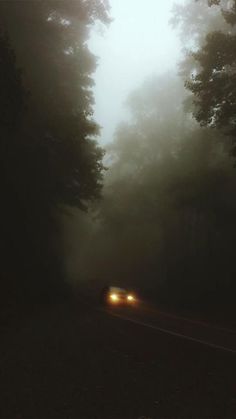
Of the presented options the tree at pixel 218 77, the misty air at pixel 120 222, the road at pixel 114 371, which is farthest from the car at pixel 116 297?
the tree at pixel 218 77

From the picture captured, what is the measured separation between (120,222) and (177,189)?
8.95 metres

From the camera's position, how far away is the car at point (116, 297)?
75.2ft

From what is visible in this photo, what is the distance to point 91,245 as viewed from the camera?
54000 mm

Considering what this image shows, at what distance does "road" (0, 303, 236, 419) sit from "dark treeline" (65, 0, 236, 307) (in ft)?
25.8

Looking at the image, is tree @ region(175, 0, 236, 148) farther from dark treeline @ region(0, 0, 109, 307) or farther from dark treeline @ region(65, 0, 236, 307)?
dark treeline @ region(0, 0, 109, 307)

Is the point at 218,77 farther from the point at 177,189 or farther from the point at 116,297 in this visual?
the point at 177,189

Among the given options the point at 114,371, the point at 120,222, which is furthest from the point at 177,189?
the point at 114,371

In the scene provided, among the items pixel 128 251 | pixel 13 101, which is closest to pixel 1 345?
pixel 13 101

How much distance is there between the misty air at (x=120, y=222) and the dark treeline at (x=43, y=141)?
85 millimetres

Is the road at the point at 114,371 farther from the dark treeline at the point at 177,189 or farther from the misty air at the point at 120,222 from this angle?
the dark treeline at the point at 177,189

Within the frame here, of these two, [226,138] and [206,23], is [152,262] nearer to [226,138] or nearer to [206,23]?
[226,138]

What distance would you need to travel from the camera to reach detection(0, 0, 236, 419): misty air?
8766 millimetres

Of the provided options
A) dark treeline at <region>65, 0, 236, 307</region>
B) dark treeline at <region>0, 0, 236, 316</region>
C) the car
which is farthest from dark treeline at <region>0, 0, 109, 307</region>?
dark treeline at <region>65, 0, 236, 307</region>

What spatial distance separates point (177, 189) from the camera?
2958cm
